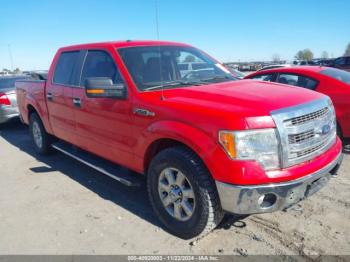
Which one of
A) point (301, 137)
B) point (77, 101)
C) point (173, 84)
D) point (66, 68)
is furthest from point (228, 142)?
point (66, 68)

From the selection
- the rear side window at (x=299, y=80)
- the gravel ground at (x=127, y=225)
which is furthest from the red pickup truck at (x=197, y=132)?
the rear side window at (x=299, y=80)

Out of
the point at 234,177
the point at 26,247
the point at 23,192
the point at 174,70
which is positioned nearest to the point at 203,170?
the point at 234,177

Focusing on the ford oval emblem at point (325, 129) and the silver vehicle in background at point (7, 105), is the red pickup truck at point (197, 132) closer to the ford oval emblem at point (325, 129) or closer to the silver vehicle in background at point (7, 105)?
the ford oval emblem at point (325, 129)

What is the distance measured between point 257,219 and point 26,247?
2417 mm

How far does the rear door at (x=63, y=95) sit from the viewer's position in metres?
4.80

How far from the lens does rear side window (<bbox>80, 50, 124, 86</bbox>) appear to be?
3948 mm

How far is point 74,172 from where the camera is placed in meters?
5.39

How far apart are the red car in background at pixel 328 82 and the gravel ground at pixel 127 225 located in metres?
1.01

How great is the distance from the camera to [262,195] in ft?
8.92

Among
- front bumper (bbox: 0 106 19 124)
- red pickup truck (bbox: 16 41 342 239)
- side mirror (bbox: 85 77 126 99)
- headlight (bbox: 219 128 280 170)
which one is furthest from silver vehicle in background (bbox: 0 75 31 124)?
headlight (bbox: 219 128 280 170)

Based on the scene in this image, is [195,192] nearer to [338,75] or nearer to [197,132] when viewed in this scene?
[197,132]

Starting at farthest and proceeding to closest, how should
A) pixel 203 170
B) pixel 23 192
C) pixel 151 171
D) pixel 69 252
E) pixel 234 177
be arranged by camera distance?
pixel 23 192, pixel 151 171, pixel 69 252, pixel 203 170, pixel 234 177

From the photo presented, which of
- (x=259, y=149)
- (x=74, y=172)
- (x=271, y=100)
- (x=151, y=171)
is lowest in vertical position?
(x=74, y=172)

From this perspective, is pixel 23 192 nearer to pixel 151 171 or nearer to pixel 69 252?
pixel 69 252
